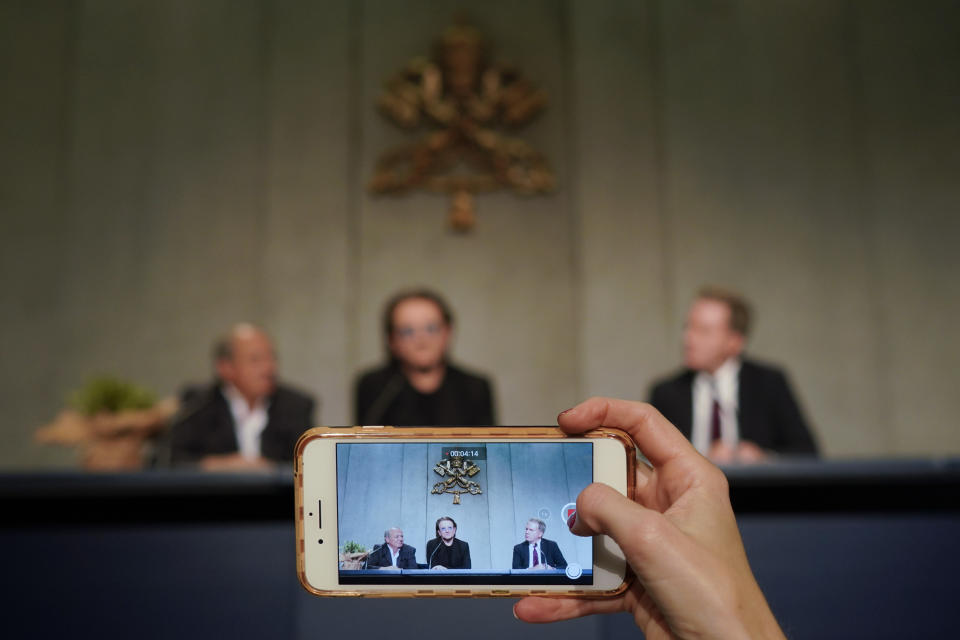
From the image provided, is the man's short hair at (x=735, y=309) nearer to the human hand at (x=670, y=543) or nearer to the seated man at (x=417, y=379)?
the seated man at (x=417, y=379)

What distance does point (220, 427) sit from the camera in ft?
10.5

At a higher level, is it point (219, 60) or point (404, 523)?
point (219, 60)

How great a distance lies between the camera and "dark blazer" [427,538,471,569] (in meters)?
0.89

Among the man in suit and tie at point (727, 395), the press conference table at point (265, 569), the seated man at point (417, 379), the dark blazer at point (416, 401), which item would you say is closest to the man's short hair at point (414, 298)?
the seated man at point (417, 379)

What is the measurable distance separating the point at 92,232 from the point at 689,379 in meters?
3.59

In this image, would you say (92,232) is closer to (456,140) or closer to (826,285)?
(456,140)

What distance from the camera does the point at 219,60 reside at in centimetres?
464

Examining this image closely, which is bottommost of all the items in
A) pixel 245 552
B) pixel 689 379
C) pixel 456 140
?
pixel 245 552

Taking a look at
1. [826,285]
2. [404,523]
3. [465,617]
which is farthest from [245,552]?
[826,285]

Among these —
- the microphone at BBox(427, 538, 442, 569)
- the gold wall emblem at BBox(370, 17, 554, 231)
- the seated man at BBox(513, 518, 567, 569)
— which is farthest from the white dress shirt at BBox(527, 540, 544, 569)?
the gold wall emblem at BBox(370, 17, 554, 231)

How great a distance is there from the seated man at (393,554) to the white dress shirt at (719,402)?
2.37 meters

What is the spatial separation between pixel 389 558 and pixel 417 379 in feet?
7.82

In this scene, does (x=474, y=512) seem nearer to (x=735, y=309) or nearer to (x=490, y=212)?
(x=735, y=309)

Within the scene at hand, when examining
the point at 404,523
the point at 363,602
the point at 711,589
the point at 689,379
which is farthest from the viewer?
the point at 689,379
